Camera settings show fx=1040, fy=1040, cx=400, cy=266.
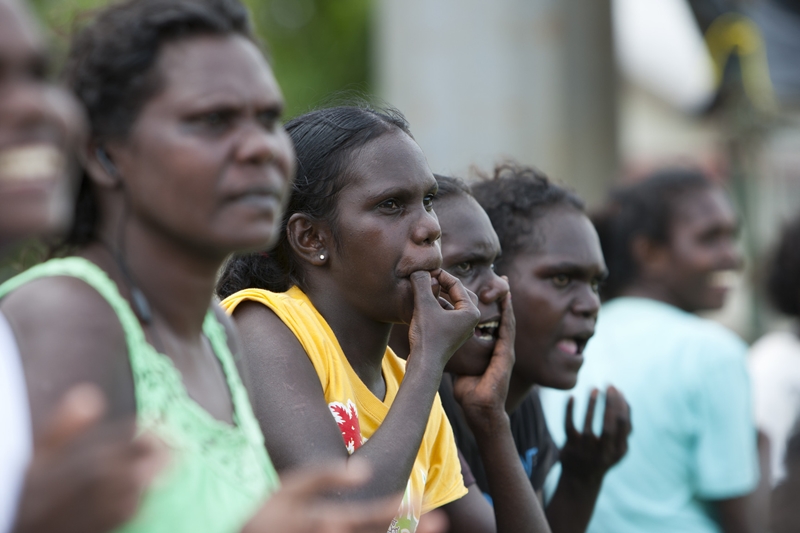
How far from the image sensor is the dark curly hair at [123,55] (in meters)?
1.69

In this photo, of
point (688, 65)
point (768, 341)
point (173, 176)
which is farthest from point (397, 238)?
point (688, 65)

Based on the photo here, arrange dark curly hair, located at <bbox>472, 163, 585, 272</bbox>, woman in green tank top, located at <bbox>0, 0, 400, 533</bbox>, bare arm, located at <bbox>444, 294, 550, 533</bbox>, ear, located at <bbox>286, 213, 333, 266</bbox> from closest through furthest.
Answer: woman in green tank top, located at <bbox>0, 0, 400, 533</bbox>
ear, located at <bbox>286, 213, 333, 266</bbox>
bare arm, located at <bbox>444, 294, 550, 533</bbox>
dark curly hair, located at <bbox>472, 163, 585, 272</bbox>

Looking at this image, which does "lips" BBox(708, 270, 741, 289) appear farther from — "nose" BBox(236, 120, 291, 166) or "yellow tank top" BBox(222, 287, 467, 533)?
"nose" BBox(236, 120, 291, 166)

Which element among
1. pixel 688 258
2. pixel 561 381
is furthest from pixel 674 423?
pixel 688 258

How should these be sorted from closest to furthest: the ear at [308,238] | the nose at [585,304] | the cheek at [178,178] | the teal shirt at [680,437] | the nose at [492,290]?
the cheek at [178,178] < the ear at [308,238] < the nose at [492,290] < the nose at [585,304] < the teal shirt at [680,437]

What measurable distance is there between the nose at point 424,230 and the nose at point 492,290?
0.51 metres

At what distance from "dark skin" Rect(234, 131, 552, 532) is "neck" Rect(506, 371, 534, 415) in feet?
2.24

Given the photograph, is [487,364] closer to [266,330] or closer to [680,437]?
[266,330]

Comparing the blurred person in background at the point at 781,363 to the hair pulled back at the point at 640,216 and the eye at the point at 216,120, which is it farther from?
the eye at the point at 216,120

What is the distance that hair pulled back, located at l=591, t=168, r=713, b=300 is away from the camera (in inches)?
212

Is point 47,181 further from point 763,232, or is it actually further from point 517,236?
point 763,232

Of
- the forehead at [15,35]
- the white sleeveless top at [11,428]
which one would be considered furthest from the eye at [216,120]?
the white sleeveless top at [11,428]

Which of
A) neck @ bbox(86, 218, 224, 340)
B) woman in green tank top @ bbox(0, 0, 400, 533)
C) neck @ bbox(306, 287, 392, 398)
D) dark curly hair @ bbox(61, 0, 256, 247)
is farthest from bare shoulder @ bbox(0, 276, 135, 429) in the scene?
neck @ bbox(306, 287, 392, 398)

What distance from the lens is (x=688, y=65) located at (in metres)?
15.2
